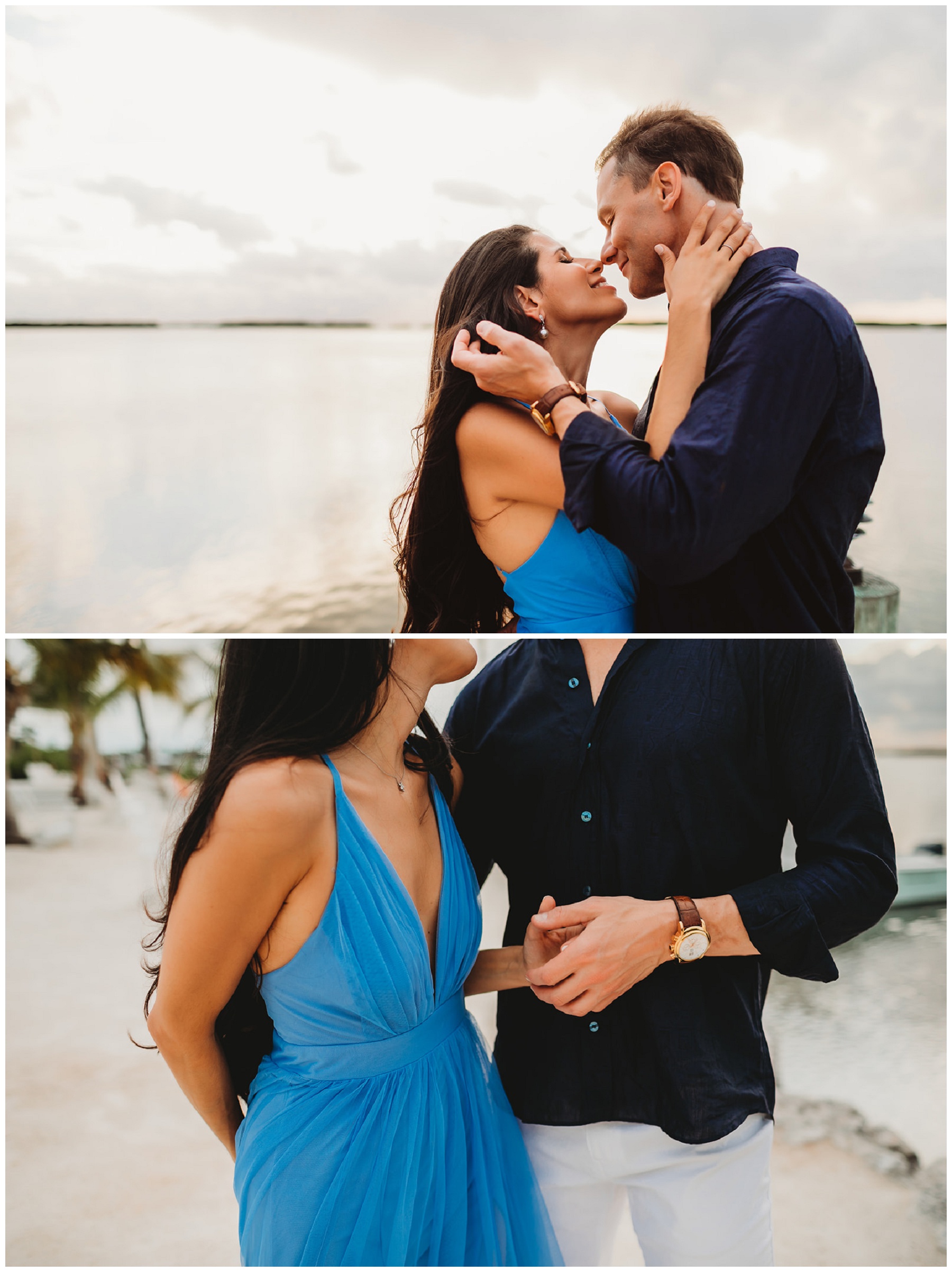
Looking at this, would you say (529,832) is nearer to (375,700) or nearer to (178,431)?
(375,700)

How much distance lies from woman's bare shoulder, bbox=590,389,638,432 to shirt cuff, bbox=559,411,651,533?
0.69 m

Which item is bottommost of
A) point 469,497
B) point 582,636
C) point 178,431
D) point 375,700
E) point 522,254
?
point 375,700

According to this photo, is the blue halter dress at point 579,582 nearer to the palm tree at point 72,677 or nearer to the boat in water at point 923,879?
the palm tree at point 72,677

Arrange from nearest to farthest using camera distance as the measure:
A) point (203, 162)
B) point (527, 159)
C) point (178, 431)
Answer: point (527, 159), point (203, 162), point (178, 431)

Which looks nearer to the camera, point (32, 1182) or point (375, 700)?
point (375, 700)

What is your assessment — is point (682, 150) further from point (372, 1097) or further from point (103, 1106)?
point (103, 1106)

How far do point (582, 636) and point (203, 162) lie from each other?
2.17m

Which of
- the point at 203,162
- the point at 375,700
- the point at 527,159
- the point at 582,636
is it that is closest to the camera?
the point at 375,700

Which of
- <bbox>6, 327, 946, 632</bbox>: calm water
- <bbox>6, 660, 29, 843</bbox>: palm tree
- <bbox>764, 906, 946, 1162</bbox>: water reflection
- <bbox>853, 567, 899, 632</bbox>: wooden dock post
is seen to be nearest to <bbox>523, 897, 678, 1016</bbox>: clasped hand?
<bbox>764, 906, 946, 1162</bbox>: water reflection

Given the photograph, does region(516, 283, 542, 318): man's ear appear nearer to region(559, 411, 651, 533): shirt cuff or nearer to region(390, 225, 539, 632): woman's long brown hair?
region(390, 225, 539, 632): woman's long brown hair

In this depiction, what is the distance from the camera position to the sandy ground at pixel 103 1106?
1.83m

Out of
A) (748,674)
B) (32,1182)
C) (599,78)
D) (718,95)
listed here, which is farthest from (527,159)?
(32,1182)

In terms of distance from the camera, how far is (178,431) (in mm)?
7000

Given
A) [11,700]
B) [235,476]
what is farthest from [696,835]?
[235,476]
